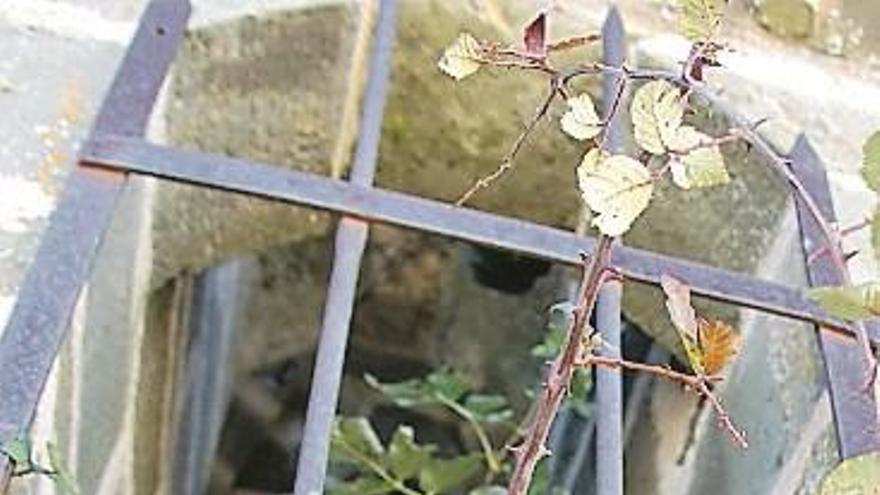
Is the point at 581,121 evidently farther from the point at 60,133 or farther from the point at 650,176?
the point at 60,133

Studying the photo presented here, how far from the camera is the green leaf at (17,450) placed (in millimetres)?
917

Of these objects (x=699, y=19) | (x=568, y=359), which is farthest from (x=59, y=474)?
(x=699, y=19)

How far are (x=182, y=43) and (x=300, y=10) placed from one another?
0.10 meters

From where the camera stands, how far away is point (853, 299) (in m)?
0.78

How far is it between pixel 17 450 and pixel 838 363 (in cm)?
48

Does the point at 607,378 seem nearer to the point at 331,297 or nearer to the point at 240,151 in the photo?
the point at 331,297

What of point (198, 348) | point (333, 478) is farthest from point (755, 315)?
point (333, 478)

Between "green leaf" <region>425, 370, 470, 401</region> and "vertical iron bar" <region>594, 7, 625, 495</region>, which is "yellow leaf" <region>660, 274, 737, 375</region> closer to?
"vertical iron bar" <region>594, 7, 625, 495</region>

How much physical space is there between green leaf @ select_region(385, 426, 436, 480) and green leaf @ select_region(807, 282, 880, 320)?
0.70 metres

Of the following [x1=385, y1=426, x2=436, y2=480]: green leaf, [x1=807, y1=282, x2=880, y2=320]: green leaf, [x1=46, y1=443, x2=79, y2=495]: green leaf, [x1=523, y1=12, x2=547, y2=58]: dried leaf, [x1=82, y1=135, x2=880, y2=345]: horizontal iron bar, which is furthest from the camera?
[x1=385, y1=426, x2=436, y2=480]: green leaf

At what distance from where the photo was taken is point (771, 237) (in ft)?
4.33

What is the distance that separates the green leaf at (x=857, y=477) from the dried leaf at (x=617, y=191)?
0.13 meters

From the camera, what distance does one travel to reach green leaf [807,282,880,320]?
2.55 feet

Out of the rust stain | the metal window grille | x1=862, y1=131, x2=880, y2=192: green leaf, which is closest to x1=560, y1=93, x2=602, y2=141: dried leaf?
x1=862, y1=131, x2=880, y2=192: green leaf
